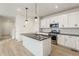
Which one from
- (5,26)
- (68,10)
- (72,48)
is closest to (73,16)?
(68,10)

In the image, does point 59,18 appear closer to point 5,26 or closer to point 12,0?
point 12,0

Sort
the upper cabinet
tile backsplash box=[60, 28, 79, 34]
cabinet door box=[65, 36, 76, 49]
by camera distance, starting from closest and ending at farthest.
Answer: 1. cabinet door box=[65, 36, 76, 49]
2. the upper cabinet
3. tile backsplash box=[60, 28, 79, 34]

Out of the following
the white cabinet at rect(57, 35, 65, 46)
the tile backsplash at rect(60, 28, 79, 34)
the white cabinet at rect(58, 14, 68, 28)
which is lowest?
the white cabinet at rect(57, 35, 65, 46)

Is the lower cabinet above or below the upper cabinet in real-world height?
below

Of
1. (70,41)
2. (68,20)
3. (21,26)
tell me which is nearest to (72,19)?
(68,20)

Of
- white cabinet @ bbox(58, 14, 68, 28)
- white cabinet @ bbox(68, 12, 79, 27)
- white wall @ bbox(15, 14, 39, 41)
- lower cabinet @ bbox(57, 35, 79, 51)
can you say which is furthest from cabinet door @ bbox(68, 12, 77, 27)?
white wall @ bbox(15, 14, 39, 41)

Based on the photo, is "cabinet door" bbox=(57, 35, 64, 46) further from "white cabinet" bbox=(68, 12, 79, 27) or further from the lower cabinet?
"white cabinet" bbox=(68, 12, 79, 27)

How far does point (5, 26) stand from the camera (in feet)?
54.2

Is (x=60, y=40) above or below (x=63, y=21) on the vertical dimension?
below

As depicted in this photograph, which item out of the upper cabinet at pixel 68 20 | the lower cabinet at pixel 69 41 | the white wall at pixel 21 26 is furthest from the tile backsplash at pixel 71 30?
the white wall at pixel 21 26

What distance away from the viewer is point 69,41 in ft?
19.5

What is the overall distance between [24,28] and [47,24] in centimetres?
259

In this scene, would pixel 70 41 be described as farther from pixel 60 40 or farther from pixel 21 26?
pixel 21 26

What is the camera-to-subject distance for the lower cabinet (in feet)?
17.8
